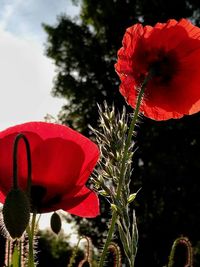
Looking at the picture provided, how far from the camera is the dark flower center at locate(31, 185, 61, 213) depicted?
1.74 feet

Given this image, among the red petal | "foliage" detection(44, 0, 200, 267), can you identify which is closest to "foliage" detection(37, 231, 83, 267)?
"foliage" detection(44, 0, 200, 267)

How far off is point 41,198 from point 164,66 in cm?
25

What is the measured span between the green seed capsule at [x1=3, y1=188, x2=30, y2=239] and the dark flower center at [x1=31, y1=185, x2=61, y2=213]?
0.14 ft

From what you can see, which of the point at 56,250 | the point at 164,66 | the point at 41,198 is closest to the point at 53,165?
the point at 41,198

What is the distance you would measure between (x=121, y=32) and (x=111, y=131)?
35.6ft

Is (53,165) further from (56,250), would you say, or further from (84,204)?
(56,250)

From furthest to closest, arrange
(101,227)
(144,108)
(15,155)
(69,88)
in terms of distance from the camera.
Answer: (69,88) < (101,227) < (144,108) < (15,155)

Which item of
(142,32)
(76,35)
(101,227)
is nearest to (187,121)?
(101,227)

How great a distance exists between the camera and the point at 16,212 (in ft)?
1.54

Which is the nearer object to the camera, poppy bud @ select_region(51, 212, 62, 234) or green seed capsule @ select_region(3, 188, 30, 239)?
green seed capsule @ select_region(3, 188, 30, 239)

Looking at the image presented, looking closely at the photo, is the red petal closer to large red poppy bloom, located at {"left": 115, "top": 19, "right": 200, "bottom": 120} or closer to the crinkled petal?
the crinkled petal

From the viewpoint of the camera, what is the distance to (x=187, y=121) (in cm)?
996

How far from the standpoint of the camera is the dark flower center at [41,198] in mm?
530

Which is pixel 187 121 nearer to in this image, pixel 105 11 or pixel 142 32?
pixel 105 11
